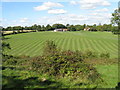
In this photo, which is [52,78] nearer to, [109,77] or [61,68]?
[61,68]

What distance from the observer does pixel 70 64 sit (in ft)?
34.4

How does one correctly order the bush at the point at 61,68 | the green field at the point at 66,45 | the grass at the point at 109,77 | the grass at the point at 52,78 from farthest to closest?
the green field at the point at 66,45 < the bush at the point at 61,68 < the grass at the point at 109,77 < the grass at the point at 52,78

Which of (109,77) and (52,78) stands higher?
(52,78)

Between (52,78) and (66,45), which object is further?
(66,45)

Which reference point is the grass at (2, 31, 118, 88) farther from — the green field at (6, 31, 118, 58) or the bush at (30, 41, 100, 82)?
the bush at (30, 41, 100, 82)

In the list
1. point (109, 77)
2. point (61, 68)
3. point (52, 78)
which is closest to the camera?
point (52, 78)

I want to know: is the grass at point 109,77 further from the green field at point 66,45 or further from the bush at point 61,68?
the green field at point 66,45

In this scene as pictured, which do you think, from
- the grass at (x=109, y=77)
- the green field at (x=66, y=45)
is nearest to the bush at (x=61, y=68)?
the grass at (x=109, y=77)

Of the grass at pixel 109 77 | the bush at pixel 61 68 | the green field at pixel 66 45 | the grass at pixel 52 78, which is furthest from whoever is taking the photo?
the green field at pixel 66 45

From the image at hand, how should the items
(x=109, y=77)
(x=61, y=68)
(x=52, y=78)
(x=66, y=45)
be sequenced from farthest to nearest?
(x=66, y=45), (x=109, y=77), (x=61, y=68), (x=52, y=78)

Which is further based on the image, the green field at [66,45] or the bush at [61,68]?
the green field at [66,45]

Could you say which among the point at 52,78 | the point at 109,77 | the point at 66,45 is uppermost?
the point at 52,78

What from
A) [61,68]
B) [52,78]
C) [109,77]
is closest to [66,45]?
[109,77]

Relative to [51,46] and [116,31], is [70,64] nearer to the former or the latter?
[51,46]
